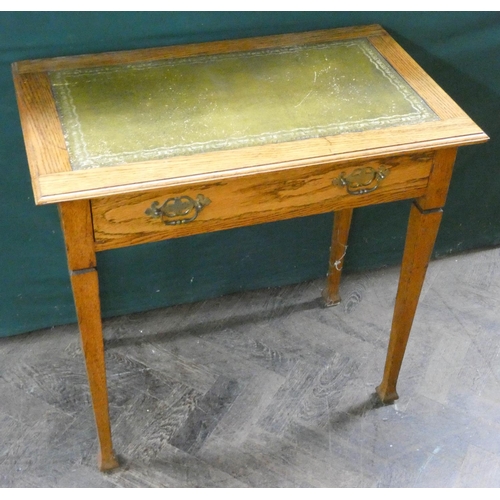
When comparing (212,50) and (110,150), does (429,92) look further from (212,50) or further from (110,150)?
(110,150)

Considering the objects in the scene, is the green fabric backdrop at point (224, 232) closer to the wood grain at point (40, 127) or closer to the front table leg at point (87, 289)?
the wood grain at point (40, 127)

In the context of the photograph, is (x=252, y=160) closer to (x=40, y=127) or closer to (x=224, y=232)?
(x=40, y=127)

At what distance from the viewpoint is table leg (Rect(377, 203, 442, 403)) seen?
1372mm

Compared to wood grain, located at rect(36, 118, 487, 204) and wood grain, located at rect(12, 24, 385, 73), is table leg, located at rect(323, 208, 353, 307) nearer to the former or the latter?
wood grain, located at rect(12, 24, 385, 73)

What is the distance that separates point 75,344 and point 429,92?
3.61 feet

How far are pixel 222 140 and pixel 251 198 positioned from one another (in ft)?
0.36

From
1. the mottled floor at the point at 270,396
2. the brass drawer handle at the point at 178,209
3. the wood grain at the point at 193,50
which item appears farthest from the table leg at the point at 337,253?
the brass drawer handle at the point at 178,209

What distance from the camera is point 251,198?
47.6 inches

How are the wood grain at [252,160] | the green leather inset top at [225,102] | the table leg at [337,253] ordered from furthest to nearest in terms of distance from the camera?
the table leg at [337,253], the green leather inset top at [225,102], the wood grain at [252,160]

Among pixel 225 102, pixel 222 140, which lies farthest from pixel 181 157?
pixel 225 102

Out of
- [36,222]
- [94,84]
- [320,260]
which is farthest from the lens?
[320,260]

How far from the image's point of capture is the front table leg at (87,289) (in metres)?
1.12

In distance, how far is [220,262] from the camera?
1.94 m
